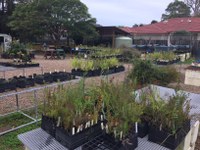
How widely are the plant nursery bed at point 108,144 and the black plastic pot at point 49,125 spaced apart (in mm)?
505

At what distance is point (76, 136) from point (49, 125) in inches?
18.3

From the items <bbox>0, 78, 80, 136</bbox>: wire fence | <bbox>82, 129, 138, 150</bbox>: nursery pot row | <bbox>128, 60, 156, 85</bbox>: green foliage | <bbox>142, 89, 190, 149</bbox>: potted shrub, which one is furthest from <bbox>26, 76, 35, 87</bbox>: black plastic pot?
<bbox>142, 89, 190, 149</bbox>: potted shrub

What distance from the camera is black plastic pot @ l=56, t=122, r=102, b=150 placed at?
82.0 inches

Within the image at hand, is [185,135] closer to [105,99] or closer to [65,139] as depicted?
[105,99]

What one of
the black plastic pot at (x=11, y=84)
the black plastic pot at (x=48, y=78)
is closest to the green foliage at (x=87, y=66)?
the black plastic pot at (x=48, y=78)

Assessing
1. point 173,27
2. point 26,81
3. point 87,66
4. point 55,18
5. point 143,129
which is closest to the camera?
point 143,129

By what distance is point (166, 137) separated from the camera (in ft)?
7.15

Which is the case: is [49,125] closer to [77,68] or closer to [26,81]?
[26,81]

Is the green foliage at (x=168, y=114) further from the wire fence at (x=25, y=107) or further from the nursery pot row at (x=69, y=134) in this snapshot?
the wire fence at (x=25, y=107)

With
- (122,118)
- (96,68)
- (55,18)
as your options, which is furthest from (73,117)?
(55,18)

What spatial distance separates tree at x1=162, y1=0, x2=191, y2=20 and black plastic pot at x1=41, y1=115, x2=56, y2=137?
35717 mm

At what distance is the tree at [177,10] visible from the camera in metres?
33.4

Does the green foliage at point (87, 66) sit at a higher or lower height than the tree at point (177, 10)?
lower

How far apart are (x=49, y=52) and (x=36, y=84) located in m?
8.11
